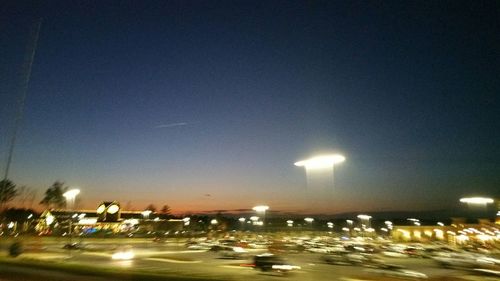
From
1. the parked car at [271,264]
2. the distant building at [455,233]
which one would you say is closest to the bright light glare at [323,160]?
the parked car at [271,264]

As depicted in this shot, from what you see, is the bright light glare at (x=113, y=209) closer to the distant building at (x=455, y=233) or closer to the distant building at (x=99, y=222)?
the distant building at (x=99, y=222)

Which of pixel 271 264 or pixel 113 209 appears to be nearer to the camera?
pixel 271 264

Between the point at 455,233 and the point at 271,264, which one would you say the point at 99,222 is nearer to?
the point at 271,264

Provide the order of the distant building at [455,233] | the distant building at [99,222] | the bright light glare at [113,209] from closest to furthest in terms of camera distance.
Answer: the distant building at [455,233] < the distant building at [99,222] < the bright light glare at [113,209]

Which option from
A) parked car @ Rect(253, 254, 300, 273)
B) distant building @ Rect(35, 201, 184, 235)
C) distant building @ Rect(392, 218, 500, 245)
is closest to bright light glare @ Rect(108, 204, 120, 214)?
distant building @ Rect(35, 201, 184, 235)

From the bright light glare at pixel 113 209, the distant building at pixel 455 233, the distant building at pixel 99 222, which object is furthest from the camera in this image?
the bright light glare at pixel 113 209

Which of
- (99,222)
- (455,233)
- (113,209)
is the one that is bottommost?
(455,233)

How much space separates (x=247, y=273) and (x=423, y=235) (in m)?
88.5

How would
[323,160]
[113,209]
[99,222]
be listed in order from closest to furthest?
[323,160] → [99,222] → [113,209]

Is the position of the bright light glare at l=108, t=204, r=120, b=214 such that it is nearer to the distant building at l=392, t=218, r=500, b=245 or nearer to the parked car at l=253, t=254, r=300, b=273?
the distant building at l=392, t=218, r=500, b=245

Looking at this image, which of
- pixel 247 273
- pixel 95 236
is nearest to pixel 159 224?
pixel 95 236

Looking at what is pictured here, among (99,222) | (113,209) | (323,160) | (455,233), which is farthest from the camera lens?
(113,209)

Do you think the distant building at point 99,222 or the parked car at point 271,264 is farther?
the distant building at point 99,222

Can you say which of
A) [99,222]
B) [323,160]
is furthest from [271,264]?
→ [99,222]
